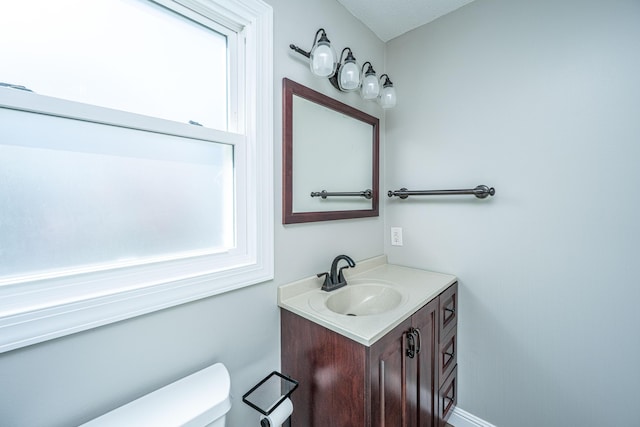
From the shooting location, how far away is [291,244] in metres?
1.17

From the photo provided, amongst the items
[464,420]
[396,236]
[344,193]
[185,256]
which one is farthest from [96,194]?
[464,420]

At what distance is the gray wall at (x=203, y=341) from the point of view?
619mm

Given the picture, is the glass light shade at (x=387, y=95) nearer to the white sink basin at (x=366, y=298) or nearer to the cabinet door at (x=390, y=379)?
the white sink basin at (x=366, y=298)

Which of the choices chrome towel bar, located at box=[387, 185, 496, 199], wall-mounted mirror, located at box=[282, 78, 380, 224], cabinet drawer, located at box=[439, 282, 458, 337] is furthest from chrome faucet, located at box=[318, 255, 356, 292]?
chrome towel bar, located at box=[387, 185, 496, 199]

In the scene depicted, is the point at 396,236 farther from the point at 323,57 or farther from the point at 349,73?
the point at 323,57

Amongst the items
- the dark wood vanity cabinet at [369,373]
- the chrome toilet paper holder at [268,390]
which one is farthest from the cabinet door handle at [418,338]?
the chrome toilet paper holder at [268,390]

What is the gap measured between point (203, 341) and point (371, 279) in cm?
86

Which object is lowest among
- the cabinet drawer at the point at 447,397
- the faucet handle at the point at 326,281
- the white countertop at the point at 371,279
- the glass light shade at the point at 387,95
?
the cabinet drawer at the point at 447,397

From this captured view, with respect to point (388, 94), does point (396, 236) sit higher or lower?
lower

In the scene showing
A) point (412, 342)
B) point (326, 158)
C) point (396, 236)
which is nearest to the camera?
point (412, 342)

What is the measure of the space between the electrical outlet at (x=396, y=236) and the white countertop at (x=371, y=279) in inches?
4.9

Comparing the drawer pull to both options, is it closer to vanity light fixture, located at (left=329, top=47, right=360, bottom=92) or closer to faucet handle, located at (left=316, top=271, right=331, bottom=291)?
faucet handle, located at (left=316, top=271, right=331, bottom=291)

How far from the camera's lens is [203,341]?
886mm

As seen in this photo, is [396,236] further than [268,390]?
Yes
